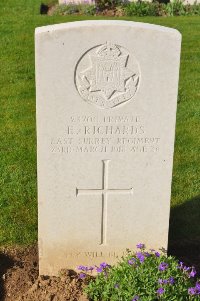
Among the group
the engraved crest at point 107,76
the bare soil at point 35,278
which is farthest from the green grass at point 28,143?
the engraved crest at point 107,76

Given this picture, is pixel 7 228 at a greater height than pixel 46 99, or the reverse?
pixel 46 99

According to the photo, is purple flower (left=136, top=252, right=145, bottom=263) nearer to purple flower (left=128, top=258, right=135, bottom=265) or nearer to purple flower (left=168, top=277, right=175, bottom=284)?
purple flower (left=128, top=258, right=135, bottom=265)

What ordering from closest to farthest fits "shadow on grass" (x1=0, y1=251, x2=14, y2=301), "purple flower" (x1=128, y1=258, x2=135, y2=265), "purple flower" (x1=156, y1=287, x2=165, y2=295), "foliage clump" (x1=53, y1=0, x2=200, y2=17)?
"purple flower" (x1=156, y1=287, x2=165, y2=295) → "purple flower" (x1=128, y1=258, x2=135, y2=265) → "shadow on grass" (x1=0, y1=251, x2=14, y2=301) → "foliage clump" (x1=53, y1=0, x2=200, y2=17)

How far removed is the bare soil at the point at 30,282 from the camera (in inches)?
154

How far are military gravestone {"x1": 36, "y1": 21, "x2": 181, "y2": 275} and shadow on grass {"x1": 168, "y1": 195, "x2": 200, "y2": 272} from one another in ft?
1.68

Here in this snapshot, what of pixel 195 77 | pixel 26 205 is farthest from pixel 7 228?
pixel 195 77

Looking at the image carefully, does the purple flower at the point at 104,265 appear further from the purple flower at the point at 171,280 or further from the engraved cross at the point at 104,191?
the purple flower at the point at 171,280

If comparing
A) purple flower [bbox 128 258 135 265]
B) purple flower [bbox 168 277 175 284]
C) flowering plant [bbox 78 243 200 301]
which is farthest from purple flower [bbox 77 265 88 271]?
purple flower [bbox 168 277 175 284]

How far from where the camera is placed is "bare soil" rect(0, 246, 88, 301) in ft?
12.9

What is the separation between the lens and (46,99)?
3.70 m

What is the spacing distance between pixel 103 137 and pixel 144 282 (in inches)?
39.0

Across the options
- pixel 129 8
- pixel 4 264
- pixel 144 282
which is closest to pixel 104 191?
pixel 144 282

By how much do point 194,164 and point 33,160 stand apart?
172cm

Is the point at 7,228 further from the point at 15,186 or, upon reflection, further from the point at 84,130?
the point at 84,130
